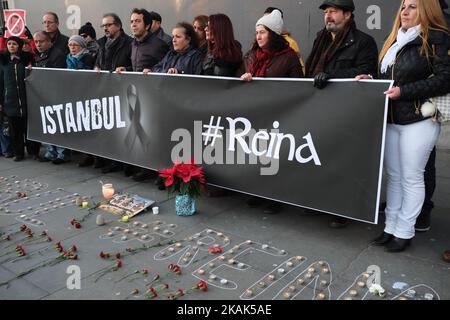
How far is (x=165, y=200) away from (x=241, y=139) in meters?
1.29

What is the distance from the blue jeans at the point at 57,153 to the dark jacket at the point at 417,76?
511cm

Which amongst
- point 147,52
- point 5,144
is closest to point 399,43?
point 147,52

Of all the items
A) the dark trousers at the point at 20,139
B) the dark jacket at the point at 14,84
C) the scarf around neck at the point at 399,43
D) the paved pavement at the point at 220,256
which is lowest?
the paved pavement at the point at 220,256

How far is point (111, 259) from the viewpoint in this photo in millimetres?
3674

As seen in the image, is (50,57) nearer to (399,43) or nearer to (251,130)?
(251,130)

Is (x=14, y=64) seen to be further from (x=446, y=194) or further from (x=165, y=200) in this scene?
(x=446, y=194)

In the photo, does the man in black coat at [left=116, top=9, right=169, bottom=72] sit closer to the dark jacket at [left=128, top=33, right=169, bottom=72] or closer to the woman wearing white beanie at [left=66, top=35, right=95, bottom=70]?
the dark jacket at [left=128, top=33, right=169, bottom=72]

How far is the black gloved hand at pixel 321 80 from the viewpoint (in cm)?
369

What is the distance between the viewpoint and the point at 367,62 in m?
3.75

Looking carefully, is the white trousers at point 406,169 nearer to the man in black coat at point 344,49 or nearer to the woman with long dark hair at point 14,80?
the man in black coat at point 344,49

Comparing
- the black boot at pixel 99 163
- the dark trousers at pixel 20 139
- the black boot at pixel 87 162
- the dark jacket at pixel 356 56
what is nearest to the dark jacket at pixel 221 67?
the dark jacket at pixel 356 56

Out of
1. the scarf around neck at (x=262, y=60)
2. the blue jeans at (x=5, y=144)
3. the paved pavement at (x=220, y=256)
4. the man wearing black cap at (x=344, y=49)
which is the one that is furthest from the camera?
the blue jeans at (x=5, y=144)

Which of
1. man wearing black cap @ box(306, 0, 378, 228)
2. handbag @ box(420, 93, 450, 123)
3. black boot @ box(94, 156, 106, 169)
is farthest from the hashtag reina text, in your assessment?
black boot @ box(94, 156, 106, 169)

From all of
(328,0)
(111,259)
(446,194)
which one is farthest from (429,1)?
(111,259)
